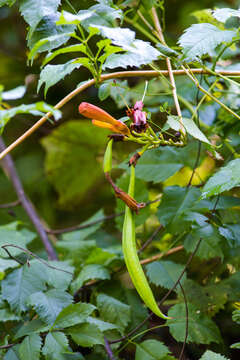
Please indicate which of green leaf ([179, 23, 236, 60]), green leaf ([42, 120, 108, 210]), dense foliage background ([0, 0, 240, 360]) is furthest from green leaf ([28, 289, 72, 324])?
green leaf ([42, 120, 108, 210])

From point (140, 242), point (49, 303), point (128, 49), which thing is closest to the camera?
point (128, 49)

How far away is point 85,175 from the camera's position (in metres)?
1.68

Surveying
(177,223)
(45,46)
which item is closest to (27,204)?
(177,223)

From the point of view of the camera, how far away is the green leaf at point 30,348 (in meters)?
0.61

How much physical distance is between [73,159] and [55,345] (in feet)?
→ 3.76

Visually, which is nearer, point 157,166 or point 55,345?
point 55,345

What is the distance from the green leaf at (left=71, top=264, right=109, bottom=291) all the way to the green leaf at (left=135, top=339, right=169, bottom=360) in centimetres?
16

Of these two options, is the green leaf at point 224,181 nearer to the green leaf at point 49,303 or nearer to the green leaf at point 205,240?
the green leaf at point 205,240

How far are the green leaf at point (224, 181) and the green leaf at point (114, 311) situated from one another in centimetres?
33

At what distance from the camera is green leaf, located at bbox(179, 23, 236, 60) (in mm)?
563

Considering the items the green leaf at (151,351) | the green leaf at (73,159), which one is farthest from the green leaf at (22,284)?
the green leaf at (73,159)

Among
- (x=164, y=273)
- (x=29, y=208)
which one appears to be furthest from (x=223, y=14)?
(x=29, y=208)

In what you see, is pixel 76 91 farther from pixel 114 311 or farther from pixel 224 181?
pixel 114 311

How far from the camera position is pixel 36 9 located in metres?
0.57
